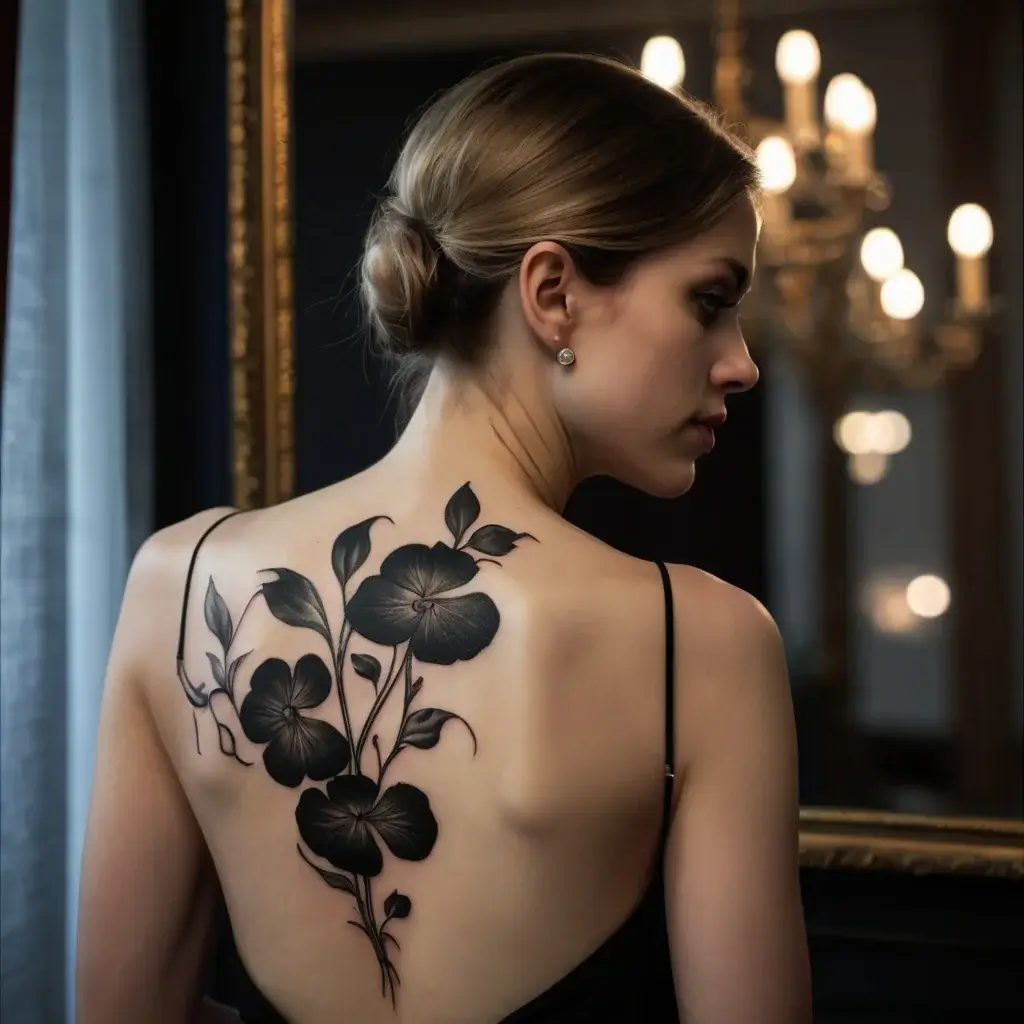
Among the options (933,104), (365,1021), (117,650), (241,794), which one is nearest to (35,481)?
(117,650)

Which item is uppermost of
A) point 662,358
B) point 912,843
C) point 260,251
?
point 260,251

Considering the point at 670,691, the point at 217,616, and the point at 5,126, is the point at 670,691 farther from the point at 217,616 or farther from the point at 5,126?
the point at 5,126

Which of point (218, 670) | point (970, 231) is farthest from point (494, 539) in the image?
point (970, 231)

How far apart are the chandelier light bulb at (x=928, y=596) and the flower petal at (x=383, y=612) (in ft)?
2.70

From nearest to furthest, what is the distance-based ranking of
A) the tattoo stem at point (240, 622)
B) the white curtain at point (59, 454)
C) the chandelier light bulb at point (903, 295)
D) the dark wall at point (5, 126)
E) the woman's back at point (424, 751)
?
the woman's back at point (424, 751), the tattoo stem at point (240, 622), the dark wall at point (5, 126), the white curtain at point (59, 454), the chandelier light bulb at point (903, 295)

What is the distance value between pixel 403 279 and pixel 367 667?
313mm

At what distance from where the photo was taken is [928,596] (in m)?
1.52

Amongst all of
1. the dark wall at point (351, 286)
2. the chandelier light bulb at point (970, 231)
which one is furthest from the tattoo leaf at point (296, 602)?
the chandelier light bulb at point (970, 231)

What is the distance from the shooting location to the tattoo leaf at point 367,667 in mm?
914

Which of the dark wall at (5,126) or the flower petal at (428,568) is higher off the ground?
the dark wall at (5,126)

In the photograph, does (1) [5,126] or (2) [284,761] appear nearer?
(2) [284,761]

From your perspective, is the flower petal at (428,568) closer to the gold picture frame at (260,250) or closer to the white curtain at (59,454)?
the white curtain at (59,454)

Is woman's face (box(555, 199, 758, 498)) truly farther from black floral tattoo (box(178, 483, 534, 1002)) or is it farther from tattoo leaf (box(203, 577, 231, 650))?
tattoo leaf (box(203, 577, 231, 650))

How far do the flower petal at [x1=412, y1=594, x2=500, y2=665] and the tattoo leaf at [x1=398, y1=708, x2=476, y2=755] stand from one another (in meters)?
0.04
